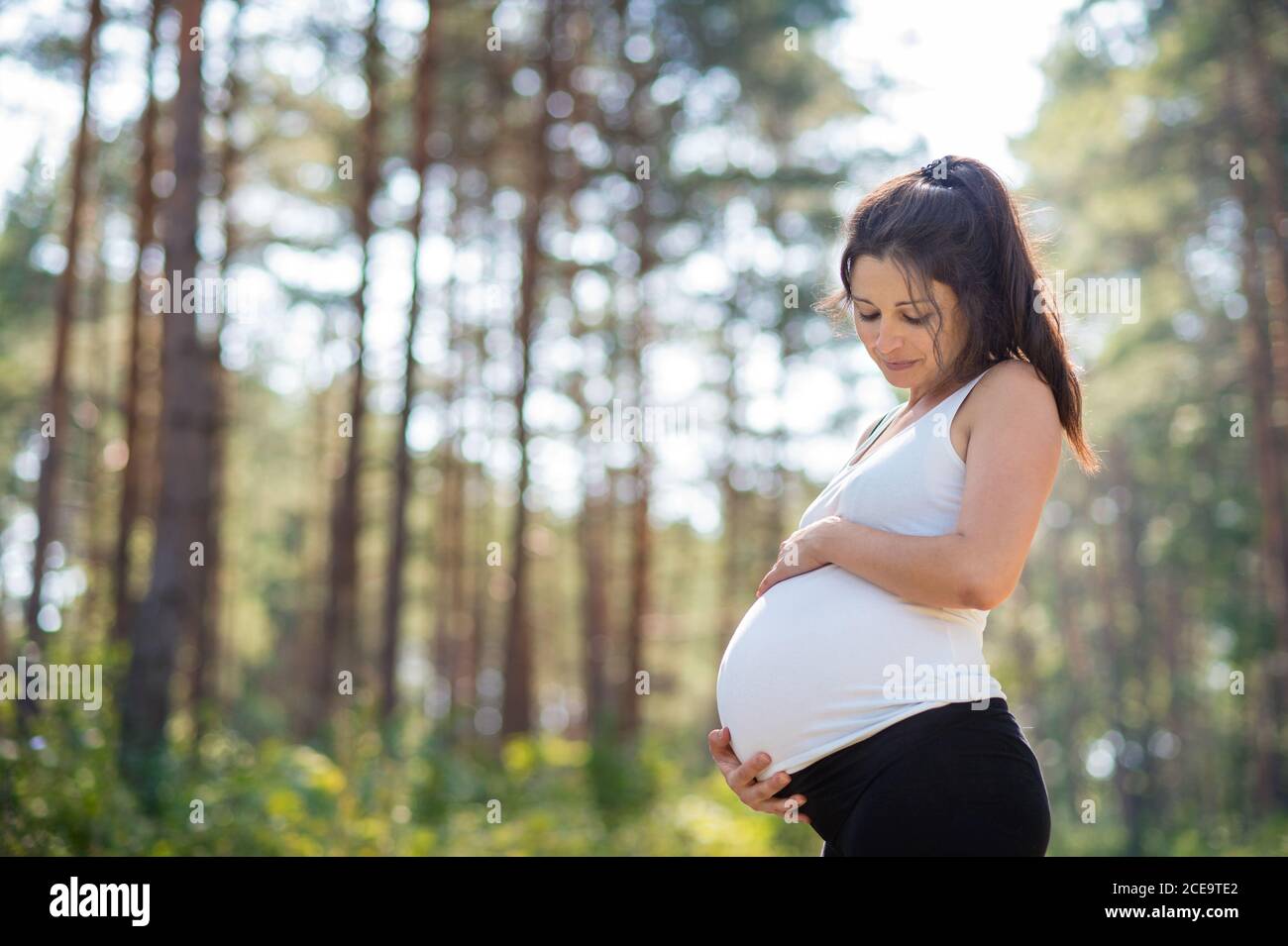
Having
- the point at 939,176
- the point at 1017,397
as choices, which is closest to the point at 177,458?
the point at 939,176

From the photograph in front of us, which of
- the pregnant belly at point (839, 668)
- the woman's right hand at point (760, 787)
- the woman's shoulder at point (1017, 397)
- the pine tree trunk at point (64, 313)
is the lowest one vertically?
the woman's right hand at point (760, 787)

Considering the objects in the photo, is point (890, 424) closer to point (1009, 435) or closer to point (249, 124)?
point (1009, 435)

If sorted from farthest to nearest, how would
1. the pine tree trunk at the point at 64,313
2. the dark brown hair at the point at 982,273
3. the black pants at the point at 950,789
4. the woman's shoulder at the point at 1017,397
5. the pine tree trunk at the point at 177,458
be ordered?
the pine tree trunk at the point at 64,313 < the pine tree trunk at the point at 177,458 < the dark brown hair at the point at 982,273 < the woman's shoulder at the point at 1017,397 < the black pants at the point at 950,789

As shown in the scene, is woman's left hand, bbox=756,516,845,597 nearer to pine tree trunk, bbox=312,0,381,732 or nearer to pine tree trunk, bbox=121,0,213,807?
pine tree trunk, bbox=121,0,213,807

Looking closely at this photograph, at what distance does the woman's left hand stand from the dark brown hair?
344mm

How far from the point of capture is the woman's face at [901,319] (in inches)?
82.4

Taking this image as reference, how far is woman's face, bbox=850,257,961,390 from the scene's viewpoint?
2.09 m

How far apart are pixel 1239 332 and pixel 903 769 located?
1804 cm

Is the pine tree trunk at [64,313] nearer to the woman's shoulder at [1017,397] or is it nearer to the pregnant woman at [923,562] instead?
the pregnant woman at [923,562]

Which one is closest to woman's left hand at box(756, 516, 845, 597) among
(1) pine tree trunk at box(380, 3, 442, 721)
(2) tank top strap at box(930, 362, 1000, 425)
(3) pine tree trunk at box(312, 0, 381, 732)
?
(2) tank top strap at box(930, 362, 1000, 425)

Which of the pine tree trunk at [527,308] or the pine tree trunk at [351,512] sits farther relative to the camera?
the pine tree trunk at [527,308]

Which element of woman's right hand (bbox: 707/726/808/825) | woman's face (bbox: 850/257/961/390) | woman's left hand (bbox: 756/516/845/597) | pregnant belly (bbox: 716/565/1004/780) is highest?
woman's face (bbox: 850/257/961/390)

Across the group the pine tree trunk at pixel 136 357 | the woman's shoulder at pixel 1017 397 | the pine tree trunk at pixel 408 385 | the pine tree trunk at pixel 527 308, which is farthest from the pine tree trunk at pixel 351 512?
the woman's shoulder at pixel 1017 397

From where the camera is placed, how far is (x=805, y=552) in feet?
7.18
